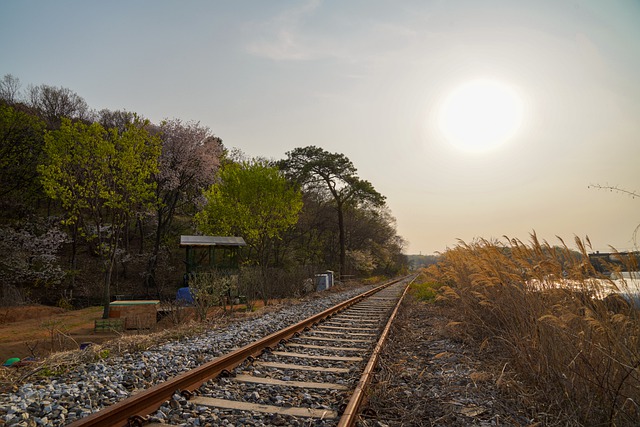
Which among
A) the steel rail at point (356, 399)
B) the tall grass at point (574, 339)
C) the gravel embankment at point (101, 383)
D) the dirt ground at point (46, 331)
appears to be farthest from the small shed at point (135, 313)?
the tall grass at point (574, 339)

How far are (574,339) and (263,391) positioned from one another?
314 cm

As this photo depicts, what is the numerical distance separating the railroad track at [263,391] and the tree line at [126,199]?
9908 mm

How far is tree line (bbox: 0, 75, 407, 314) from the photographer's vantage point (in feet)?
55.9

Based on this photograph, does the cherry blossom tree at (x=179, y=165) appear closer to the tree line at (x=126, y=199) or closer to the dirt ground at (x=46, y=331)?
the tree line at (x=126, y=199)

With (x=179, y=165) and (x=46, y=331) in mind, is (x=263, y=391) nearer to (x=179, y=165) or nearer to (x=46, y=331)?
(x=46, y=331)

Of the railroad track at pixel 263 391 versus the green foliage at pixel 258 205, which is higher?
the green foliage at pixel 258 205

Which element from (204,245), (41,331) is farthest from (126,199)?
(41,331)

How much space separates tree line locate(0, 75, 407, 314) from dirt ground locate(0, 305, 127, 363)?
6.12ft

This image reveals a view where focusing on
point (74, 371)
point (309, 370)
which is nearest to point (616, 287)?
point (309, 370)

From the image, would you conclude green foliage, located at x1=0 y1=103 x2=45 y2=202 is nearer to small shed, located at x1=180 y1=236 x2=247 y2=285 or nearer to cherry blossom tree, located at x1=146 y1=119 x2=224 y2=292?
cherry blossom tree, located at x1=146 y1=119 x2=224 y2=292

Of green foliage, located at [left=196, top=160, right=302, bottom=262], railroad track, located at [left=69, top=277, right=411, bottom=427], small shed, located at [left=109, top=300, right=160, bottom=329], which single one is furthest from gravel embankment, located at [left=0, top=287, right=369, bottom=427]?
green foliage, located at [left=196, top=160, right=302, bottom=262]

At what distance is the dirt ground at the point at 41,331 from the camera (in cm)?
919

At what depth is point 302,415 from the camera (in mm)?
3715

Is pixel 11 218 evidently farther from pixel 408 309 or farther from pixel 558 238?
pixel 558 238
